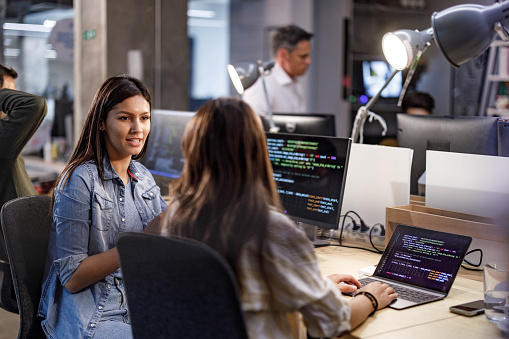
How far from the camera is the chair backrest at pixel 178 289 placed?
3.67ft

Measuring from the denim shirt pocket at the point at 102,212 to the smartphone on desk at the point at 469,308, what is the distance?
1.03 metres

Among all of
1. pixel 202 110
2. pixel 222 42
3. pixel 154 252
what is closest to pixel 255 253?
pixel 154 252

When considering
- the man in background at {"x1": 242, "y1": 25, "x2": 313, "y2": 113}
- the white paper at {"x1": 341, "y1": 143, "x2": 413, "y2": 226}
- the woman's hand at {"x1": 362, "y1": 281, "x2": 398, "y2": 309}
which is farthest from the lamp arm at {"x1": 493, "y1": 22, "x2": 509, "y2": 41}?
the man in background at {"x1": 242, "y1": 25, "x2": 313, "y2": 113}

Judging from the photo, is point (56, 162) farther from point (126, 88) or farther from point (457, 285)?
point (457, 285)

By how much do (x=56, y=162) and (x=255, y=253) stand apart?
3703mm

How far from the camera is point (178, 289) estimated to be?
1184mm

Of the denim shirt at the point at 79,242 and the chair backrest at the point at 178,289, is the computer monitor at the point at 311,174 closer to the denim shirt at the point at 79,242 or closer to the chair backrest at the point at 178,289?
the denim shirt at the point at 79,242

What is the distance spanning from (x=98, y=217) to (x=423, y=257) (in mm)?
1002

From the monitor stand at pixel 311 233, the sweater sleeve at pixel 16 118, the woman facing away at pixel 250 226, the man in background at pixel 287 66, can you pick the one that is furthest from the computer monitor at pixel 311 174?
the man in background at pixel 287 66

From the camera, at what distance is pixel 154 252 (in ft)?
3.92

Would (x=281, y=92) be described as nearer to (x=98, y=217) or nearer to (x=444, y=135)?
(x=444, y=135)

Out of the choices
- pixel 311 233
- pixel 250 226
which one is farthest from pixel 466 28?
pixel 250 226

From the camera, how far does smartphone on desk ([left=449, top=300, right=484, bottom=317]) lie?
161 cm

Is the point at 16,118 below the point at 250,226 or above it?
above
